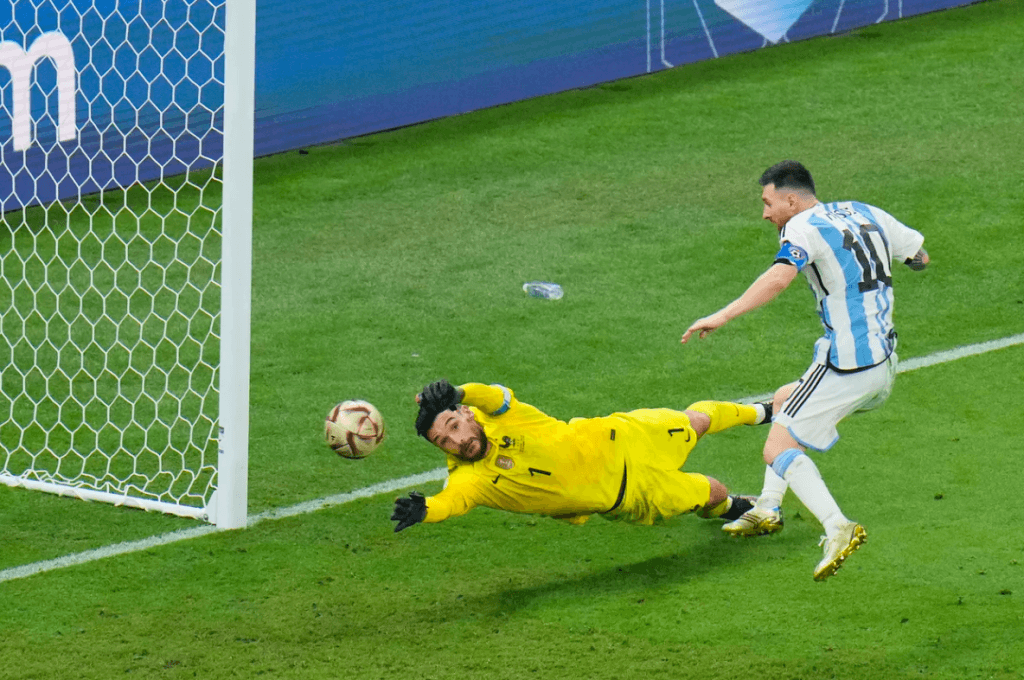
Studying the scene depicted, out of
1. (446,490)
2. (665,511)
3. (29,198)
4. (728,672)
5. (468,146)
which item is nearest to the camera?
(728,672)

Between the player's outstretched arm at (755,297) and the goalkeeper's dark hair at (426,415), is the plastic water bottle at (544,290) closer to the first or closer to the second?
the goalkeeper's dark hair at (426,415)

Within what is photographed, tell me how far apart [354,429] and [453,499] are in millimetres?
551

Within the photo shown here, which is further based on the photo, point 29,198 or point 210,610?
point 29,198

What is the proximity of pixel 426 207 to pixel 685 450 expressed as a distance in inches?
208

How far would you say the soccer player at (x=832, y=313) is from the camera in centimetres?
634

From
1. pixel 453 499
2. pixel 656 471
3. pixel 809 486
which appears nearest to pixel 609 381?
pixel 656 471

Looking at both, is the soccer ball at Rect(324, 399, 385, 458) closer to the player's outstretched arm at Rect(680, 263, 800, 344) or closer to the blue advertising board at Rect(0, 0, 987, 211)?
the player's outstretched arm at Rect(680, 263, 800, 344)

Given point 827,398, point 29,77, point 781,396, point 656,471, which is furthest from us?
point 29,77

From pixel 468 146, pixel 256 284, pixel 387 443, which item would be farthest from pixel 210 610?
pixel 468 146

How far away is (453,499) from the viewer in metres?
6.30

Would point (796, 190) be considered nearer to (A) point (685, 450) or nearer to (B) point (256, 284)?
(A) point (685, 450)

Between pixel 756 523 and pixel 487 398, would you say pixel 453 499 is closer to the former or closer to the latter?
pixel 487 398

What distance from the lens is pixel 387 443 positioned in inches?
323

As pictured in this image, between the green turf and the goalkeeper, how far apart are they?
301 millimetres
